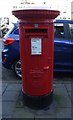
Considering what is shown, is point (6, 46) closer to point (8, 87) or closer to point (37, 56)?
point (8, 87)

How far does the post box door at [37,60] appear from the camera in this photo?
4.09 m

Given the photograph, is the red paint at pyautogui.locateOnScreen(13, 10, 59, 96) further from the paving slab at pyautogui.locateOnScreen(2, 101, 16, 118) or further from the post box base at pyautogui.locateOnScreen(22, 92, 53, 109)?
the paving slab at pyautogui.locateOnScreen(2, 101, 16, 118)

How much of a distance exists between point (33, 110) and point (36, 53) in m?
1.09

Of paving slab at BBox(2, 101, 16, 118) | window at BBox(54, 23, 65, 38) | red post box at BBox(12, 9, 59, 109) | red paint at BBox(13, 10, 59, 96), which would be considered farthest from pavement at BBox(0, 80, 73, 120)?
window at BBox(54, 23, 65, 38)

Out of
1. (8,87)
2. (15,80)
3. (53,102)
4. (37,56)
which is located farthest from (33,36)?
(15,80)

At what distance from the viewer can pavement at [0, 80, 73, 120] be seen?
4.13 metres

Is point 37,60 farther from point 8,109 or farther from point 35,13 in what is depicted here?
point 8,109

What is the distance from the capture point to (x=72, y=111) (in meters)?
4.27

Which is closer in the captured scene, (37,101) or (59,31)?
(37,101)

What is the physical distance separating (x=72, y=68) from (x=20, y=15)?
2.87m

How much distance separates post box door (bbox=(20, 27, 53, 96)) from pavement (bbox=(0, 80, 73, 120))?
36 cm

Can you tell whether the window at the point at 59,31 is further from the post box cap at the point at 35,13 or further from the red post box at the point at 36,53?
the post box cap at the point at 35,13

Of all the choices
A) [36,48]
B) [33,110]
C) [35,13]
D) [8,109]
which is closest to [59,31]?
[36,48]

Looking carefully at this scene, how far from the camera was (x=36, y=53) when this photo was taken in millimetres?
4145
